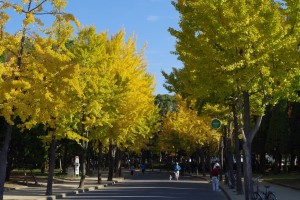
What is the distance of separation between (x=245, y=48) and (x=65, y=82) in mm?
5559

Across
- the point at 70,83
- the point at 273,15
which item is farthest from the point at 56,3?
the point at 273,15

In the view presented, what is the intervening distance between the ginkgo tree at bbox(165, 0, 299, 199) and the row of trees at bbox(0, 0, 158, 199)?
3975 millimetres

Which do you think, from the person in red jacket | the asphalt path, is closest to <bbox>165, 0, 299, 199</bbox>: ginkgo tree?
the asphalt path

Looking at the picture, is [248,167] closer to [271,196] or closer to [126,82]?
[271,196]

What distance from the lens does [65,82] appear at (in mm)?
15008

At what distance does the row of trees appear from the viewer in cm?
1471

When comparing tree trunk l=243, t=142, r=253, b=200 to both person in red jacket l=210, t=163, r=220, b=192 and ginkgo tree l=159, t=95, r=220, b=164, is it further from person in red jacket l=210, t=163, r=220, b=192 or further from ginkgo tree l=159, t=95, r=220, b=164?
ginkgo tree l=159, t=95, r=220, b=164

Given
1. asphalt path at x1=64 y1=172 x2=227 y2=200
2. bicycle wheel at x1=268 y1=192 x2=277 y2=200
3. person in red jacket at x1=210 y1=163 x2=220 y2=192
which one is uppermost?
person in red jacket at x1=210 y1=163 x2=220 y2=192

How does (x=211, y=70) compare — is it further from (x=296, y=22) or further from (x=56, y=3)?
(x=56, y=3)

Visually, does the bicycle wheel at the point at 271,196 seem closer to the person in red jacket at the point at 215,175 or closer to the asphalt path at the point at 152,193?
the asphalt path at the point at 152,193

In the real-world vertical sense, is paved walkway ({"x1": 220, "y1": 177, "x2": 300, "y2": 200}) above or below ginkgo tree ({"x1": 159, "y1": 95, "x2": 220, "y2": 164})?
below

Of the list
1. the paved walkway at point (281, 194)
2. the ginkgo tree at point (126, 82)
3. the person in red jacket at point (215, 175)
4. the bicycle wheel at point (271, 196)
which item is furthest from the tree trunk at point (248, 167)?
the ginkgo tree at point (126, 82)

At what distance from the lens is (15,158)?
32750 millimetres

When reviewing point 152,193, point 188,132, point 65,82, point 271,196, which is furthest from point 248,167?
point 188,132
